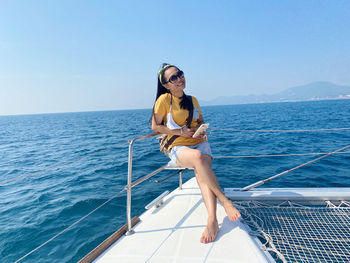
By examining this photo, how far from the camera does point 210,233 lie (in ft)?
5.49

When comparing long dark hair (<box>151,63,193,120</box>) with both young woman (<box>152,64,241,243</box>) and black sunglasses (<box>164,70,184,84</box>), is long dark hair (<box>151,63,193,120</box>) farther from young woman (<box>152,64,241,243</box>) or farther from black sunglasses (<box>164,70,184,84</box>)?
black sunglasses (<box>164,70,184,84</box>)

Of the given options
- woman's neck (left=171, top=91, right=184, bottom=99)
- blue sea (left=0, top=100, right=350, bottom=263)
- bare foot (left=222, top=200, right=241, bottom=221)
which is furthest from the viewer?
blue sea (left=0, top=100, right=350, bottom=263)

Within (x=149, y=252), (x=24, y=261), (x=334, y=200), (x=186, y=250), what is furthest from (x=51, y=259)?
(x=334, y=200)

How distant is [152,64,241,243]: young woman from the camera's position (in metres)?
1.93

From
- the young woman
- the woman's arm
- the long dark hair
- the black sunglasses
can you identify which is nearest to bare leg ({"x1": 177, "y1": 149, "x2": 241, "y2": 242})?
the young woman

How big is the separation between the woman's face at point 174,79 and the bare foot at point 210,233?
1.48m

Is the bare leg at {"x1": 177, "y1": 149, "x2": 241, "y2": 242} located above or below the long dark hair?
below

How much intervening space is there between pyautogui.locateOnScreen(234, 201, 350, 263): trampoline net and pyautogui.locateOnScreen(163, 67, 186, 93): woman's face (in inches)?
60.3

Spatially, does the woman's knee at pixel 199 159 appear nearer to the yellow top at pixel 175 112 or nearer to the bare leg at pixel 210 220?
the bare leg at pixel 210 220

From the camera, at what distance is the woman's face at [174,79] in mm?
2278

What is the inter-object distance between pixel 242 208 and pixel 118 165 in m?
5.38

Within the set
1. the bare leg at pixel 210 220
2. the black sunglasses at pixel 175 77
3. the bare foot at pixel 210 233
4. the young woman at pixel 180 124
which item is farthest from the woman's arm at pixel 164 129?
the bare foot at pixel 210 233

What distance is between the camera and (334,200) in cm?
224

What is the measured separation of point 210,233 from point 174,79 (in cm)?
163
